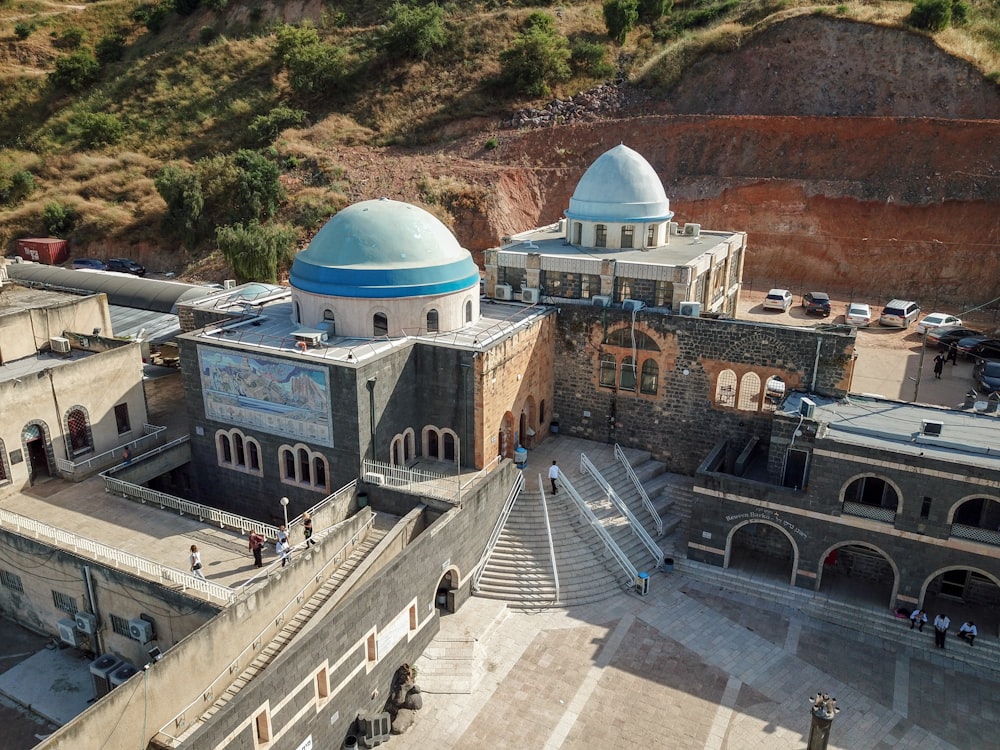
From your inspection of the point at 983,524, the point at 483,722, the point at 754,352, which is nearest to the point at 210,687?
the point at 483,722

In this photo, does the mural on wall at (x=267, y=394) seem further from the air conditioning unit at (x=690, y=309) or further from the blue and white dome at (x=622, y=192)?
the blue and white dome at (x=622, y=192)

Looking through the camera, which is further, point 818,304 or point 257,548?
point 818,304

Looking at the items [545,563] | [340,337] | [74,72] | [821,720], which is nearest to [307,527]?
[340,337]

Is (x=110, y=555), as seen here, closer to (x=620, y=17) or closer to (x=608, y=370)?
(x=608, y=370)

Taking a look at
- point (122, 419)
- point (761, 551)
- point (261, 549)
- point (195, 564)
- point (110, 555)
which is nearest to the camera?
point (195, 564)

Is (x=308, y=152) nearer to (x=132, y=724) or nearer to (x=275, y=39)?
(x=275, y=39)

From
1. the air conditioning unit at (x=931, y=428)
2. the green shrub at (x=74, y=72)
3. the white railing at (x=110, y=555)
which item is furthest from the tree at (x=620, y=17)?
the white railing at (x=110, y=555)
